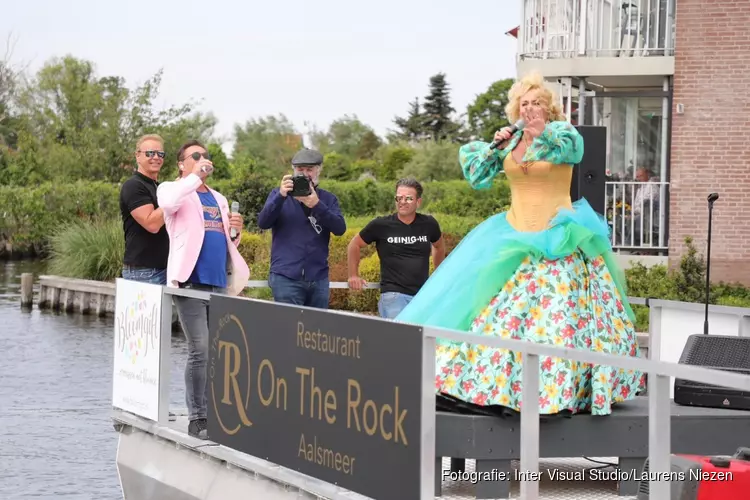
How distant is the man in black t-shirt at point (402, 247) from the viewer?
33.7 ft

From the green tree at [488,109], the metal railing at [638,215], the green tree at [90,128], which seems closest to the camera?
the metal railing at [638,215]

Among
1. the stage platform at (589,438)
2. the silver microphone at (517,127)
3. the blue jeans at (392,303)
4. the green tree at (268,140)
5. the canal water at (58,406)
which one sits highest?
the green tree at (268,140)

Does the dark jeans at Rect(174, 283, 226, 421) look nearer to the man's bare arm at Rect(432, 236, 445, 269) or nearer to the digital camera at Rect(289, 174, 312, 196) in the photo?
the digital camera at Rect(289, 174, 312, 196)

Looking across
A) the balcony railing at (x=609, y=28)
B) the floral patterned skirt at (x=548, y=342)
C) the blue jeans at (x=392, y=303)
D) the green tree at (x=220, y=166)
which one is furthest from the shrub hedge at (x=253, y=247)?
the green tree at (x=220, y=166)

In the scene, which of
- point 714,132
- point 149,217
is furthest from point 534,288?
→ point 714,132

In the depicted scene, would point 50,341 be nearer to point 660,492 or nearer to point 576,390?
point 576,390

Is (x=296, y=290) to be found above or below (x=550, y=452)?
above

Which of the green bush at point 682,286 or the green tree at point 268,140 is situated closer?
the green bush at point 682,286

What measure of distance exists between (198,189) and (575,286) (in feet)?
9.33

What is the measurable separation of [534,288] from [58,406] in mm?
10112

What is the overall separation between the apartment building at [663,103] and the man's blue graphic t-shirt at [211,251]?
43.8 feet

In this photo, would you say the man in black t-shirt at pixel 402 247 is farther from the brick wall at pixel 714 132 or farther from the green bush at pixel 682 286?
the brick wall at pixel 714 132

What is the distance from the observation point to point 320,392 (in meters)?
6.63

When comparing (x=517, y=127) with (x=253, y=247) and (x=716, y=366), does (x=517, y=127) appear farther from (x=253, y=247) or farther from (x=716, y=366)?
(x=253, y=247)
